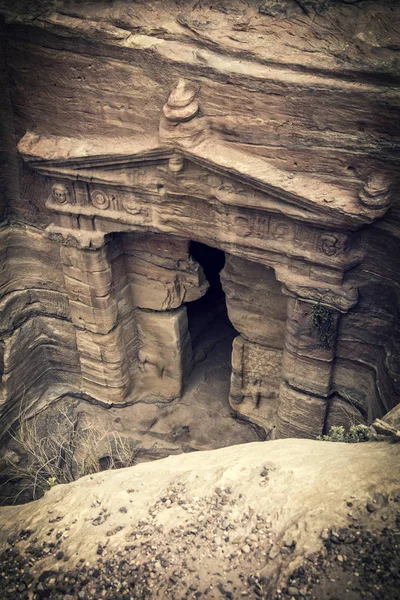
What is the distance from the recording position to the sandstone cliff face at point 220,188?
21.0ft

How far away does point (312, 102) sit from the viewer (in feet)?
20.9

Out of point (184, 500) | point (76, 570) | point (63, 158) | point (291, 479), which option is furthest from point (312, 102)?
point (76, 570)

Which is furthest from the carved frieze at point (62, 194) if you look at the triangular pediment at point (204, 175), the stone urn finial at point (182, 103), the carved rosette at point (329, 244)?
the carved rosette at point (329, 244)

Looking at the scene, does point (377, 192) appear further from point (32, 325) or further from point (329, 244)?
point (32, 325)

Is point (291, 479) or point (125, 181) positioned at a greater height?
point (125, 181)

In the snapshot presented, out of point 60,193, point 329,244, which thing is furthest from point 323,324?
point 60,193

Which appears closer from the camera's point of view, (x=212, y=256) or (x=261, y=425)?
(x=261, y=425)

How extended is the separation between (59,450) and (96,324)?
215cm

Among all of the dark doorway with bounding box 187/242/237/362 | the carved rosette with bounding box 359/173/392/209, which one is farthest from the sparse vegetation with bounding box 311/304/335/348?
the dark doorway with bounding box 187/242/237/362

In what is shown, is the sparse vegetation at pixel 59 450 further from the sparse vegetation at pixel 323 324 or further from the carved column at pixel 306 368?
the sparse vegetation at pixel 323 324

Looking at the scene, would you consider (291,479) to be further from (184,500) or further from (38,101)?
(38,101)

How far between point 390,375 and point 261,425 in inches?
112

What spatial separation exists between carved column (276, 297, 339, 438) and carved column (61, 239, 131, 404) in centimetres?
286

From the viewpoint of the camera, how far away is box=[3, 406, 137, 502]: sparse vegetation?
9039mm
